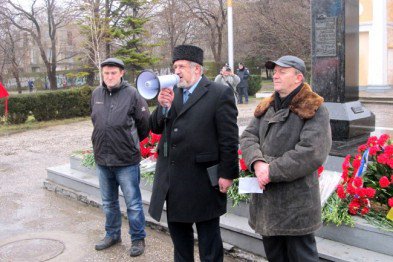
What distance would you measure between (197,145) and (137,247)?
1.81 m

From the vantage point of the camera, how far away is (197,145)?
3182 millimetres

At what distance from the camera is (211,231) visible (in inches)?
131

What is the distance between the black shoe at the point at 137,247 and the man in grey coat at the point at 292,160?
6.05 feet

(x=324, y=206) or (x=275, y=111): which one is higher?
(x=275, y=111)

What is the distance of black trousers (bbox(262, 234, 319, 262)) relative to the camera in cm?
292

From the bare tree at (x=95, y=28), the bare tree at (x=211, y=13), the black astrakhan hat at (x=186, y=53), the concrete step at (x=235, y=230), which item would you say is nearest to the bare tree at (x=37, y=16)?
the bare tree at (x=95, y=28)

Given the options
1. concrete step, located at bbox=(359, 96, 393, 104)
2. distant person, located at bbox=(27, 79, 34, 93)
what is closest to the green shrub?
concrete step, located at bbox=(359, 96, 393, 104)

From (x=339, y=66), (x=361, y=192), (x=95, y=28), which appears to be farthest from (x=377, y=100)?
(x=361, y=192)

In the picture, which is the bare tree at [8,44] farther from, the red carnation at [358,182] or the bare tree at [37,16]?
the red carnation at [358,182]

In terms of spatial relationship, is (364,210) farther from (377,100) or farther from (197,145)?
(377,100)

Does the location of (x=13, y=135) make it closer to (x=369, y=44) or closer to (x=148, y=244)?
(x=148, y=244)

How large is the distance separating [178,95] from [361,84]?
64.4 feet

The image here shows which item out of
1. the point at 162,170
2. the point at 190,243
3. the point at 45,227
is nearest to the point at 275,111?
the point at 162,170

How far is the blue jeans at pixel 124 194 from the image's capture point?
4371 millimetres
